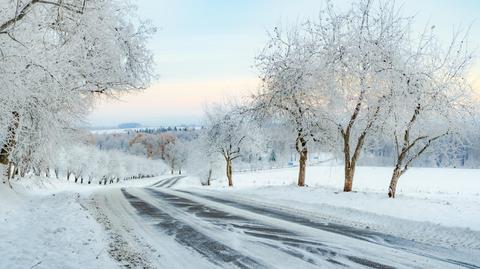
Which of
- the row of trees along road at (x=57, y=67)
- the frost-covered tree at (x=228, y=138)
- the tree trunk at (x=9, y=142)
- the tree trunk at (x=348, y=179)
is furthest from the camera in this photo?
the frost-covered tree at (x=228, y=138)

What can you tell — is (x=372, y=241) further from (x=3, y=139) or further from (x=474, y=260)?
(x=3, y=139)

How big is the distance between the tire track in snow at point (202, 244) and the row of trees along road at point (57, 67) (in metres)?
4.83

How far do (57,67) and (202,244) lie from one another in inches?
302

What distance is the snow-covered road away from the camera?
757 cm

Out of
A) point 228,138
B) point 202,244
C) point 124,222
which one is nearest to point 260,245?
point 202,244

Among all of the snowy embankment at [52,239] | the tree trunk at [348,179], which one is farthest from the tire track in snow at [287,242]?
the tree trunk at [348,179]

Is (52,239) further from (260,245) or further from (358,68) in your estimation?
(358,68)

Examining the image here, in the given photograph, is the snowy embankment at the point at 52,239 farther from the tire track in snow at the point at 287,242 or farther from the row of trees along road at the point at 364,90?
the row of trees along road at the point at 364,90

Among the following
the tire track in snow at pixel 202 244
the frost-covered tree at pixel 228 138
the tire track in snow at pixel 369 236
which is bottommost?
the tire track in snow at pixel 202 244

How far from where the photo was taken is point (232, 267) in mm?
7172

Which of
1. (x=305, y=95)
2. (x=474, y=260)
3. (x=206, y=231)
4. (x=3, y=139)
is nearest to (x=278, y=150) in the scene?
(x=305, y=95)

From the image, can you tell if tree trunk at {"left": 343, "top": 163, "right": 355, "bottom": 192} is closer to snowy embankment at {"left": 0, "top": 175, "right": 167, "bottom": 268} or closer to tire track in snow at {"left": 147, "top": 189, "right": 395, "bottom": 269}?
tire track in snow at {"left": 147, "top": 189, "right": 395, "bottom": 269}

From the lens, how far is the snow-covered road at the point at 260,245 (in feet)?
24.8

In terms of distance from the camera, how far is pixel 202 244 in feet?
29.9
